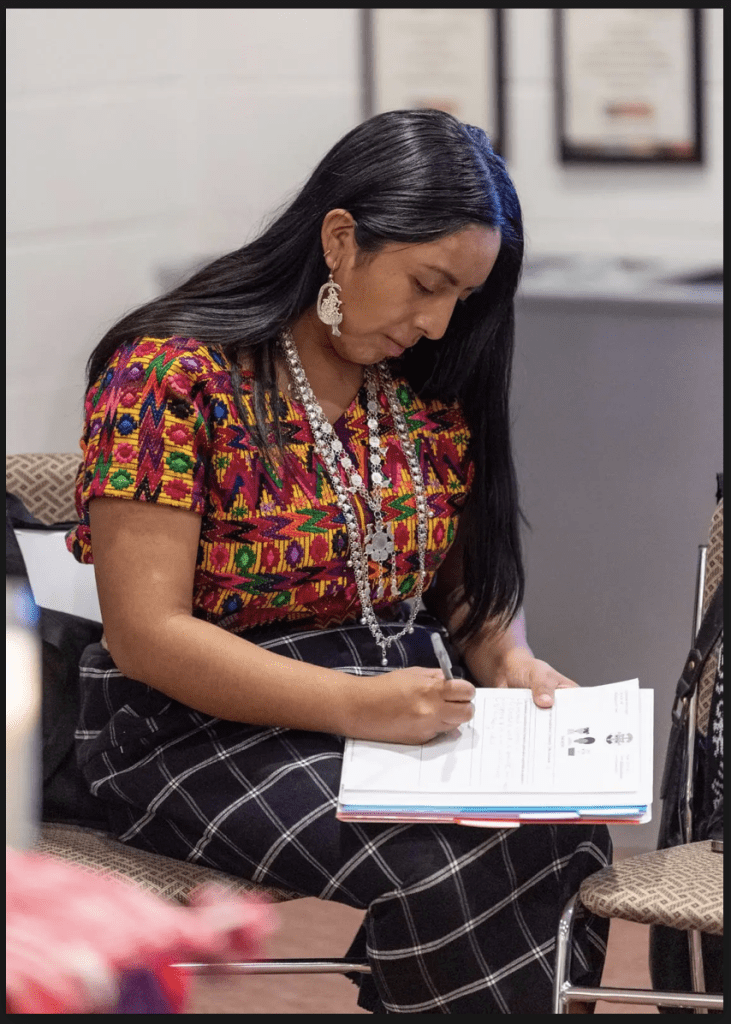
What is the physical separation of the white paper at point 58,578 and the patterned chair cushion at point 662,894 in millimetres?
761

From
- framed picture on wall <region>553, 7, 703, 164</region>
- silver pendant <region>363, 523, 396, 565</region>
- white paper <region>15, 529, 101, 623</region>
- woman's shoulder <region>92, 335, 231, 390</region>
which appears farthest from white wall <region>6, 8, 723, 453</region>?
silver pendant <region>363, 523, 396, 565</region>

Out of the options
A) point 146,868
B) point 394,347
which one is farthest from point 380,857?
point 394,347

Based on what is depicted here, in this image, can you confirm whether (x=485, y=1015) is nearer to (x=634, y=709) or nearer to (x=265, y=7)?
(x=634, y=709)

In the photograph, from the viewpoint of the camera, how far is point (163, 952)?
1.42 feet

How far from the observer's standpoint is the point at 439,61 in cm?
243

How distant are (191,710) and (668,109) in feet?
5.20

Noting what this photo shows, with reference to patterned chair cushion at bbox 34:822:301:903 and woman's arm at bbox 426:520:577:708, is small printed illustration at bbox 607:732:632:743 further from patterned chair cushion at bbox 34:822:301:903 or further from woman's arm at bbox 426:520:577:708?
patterned chair cushion at bbox 34:822:301:903

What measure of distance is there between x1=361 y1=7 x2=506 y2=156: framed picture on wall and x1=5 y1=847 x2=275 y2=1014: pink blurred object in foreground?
221cm

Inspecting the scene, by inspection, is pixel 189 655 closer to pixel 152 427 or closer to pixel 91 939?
pixel 152 427

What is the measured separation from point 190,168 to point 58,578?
1097 mm

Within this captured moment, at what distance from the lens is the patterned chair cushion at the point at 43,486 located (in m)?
1.86

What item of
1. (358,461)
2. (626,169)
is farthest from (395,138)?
(626,169)

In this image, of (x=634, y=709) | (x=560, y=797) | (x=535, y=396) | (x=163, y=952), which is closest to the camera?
(x=163, y=952)

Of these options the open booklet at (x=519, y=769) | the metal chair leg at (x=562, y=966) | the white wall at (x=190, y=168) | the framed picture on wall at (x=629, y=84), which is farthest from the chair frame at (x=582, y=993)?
the framed picture on wall at (x=629, y=84)
